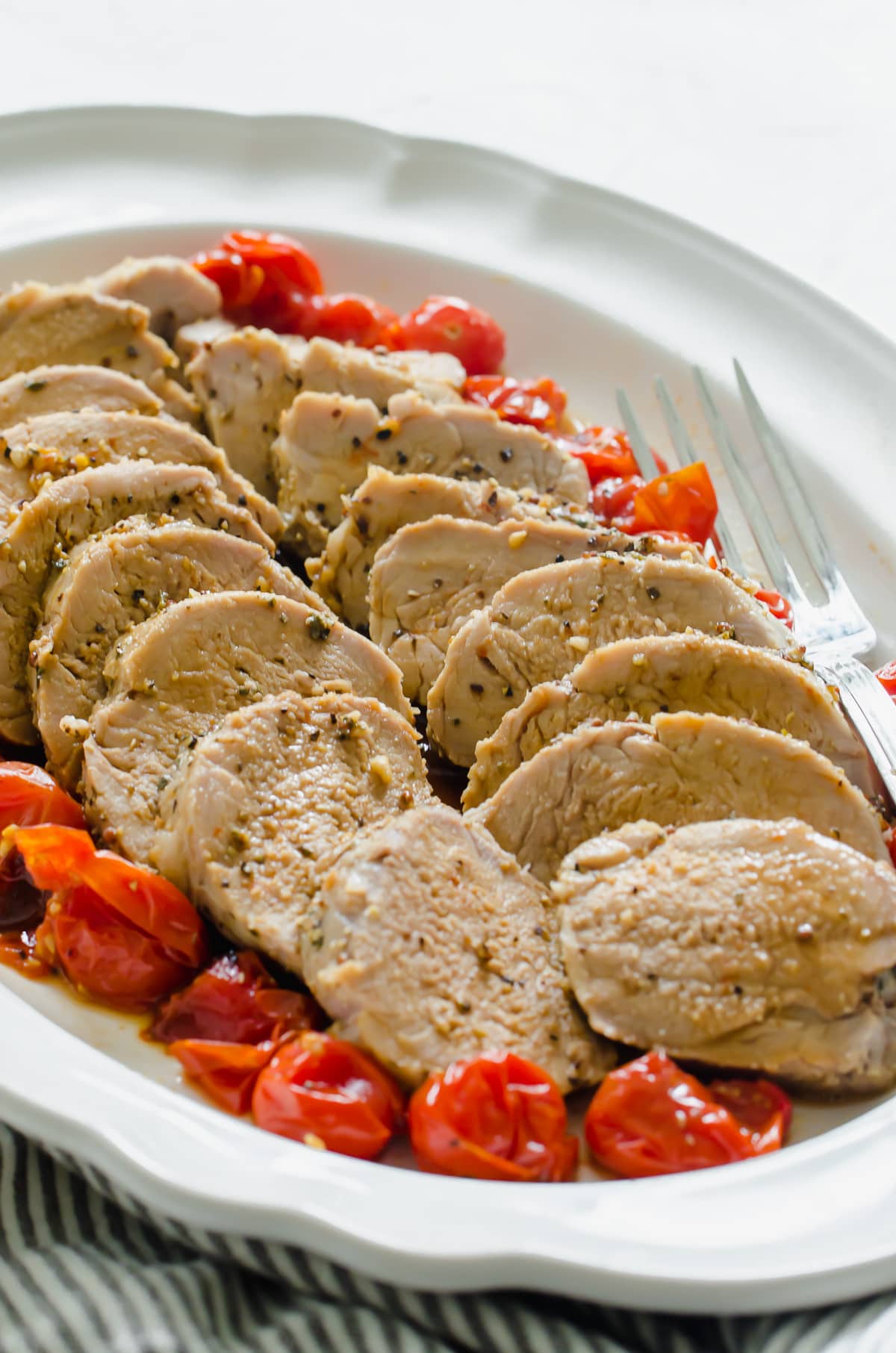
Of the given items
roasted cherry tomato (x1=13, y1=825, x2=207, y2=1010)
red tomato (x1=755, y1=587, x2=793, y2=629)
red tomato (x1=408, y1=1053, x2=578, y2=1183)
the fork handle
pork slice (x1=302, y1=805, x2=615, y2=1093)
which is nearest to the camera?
red tomato (x1=408, y1=1053, x2=578, y2=1183)

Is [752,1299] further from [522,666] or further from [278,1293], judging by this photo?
[522,666]

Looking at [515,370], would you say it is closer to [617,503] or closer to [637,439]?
[637,439]

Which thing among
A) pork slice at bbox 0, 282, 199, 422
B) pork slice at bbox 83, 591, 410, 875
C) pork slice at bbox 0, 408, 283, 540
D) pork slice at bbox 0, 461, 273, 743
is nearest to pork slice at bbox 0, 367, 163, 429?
pork slice at bbox 0, 408, 283, 540

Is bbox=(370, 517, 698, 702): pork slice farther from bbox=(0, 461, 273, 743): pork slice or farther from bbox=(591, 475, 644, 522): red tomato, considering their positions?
bbox=(591, 475, 644, 522): red tomato

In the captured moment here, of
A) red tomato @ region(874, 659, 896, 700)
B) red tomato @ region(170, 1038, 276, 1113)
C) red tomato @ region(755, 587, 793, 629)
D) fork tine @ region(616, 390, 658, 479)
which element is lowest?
red tomato @ region(170, 1038, 276, 1113)

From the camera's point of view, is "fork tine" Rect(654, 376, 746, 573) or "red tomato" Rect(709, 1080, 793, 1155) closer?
"red tomato" Rect(709, 1080, 793, 1155)

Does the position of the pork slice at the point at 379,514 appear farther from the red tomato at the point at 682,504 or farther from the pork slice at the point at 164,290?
the pork slice at the point at 164,290

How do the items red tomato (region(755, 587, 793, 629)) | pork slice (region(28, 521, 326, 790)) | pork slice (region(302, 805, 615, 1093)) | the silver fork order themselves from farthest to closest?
red tomato (region(755, 587, 793, 629))
the silver fork
pork slice (region(28, 521, 326, 790))
pork slice (region(302, 805, 615, 1093))

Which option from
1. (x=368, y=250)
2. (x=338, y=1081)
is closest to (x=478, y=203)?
(x=368, y=250)
